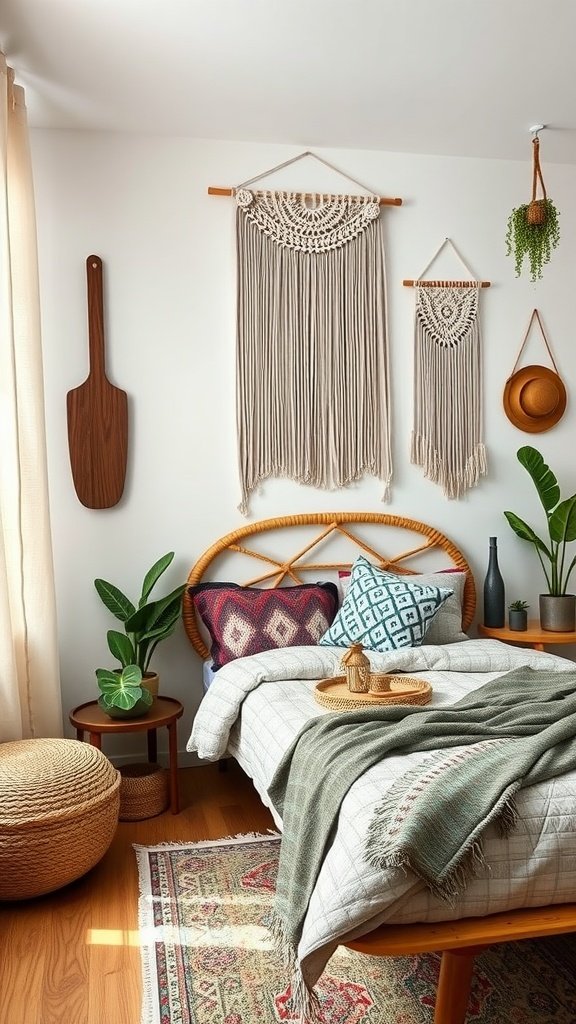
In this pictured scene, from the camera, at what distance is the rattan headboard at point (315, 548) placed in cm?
389

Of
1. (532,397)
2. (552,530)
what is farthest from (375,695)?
(532,397)

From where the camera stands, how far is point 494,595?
407 centimetres

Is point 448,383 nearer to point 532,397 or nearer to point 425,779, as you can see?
point 532,397

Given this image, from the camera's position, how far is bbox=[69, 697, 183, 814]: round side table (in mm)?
3266

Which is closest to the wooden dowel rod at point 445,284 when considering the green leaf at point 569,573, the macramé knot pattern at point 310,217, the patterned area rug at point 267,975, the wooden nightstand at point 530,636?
the macramé knot pattern at point 310,217

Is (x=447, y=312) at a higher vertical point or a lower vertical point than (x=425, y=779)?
higher

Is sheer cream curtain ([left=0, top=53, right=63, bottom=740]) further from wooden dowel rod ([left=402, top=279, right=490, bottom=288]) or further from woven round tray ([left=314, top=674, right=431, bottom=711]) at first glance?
wooden dowel rod ([left=402, top=279, right=490, bottom=288])

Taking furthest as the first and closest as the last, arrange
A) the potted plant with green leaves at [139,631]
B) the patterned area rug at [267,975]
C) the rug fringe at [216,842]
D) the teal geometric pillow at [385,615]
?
the teal geometric pillow at [385,615], the potted plant with green leaves at [139,631], the rug fringe at [216,842], the patterned area rug at [267,975]

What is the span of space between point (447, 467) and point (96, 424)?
5.30 feet

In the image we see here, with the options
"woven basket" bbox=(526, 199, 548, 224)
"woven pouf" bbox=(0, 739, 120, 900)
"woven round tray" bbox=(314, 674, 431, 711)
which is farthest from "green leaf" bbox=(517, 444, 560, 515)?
"woven pouf" bbox=(0, 739, 120, 900)

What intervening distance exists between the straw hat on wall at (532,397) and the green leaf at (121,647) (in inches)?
82.3

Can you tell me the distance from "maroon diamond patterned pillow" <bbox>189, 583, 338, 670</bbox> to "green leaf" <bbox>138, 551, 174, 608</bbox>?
20 cm

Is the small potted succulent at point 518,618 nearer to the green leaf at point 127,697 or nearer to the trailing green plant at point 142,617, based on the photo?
the trailing green plant at point 142,617

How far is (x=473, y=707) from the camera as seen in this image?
2.49 meters
